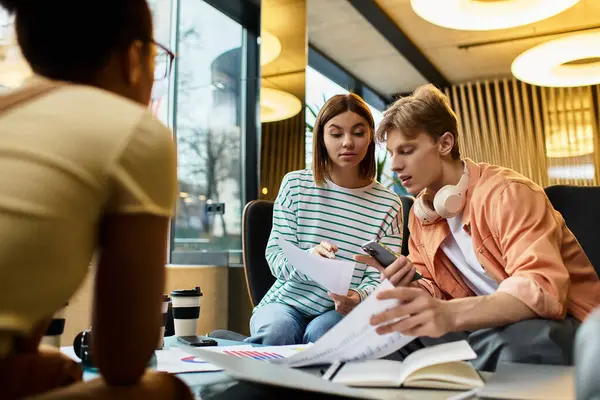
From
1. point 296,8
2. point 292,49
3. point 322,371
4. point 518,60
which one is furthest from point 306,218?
point 518,60

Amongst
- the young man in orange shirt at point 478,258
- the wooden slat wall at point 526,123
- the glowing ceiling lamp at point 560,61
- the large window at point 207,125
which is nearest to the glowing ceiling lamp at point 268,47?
the large window at point 207,125

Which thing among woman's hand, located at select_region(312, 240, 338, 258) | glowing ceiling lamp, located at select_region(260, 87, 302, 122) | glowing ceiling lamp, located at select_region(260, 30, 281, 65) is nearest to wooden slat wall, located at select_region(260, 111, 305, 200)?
glowing ceiling lamp, located at select_region(260, 87, 302, 122)

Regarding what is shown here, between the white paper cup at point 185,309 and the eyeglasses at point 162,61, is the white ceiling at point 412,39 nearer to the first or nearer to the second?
the white paper cup at point 185,309

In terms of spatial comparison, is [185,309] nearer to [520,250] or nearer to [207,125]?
[520,250]

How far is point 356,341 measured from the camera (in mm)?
811

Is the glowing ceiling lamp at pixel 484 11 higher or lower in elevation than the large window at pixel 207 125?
higher

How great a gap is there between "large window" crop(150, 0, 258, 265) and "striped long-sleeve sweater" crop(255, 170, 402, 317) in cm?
159

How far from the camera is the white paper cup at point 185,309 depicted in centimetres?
140

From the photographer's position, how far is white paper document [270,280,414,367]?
772mm

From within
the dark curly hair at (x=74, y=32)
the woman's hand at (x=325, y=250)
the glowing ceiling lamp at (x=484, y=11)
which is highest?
the glowing ceiling lamp at (x=484, y=11)

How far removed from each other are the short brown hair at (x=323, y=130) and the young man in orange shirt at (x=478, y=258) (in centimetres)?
51

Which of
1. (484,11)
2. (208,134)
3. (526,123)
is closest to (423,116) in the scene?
(208,134)

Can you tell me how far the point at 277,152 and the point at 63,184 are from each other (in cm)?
349

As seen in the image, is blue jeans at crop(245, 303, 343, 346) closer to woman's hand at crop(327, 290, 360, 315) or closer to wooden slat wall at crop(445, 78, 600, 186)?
woman's hand at crop(327, 290, 360, 315)
